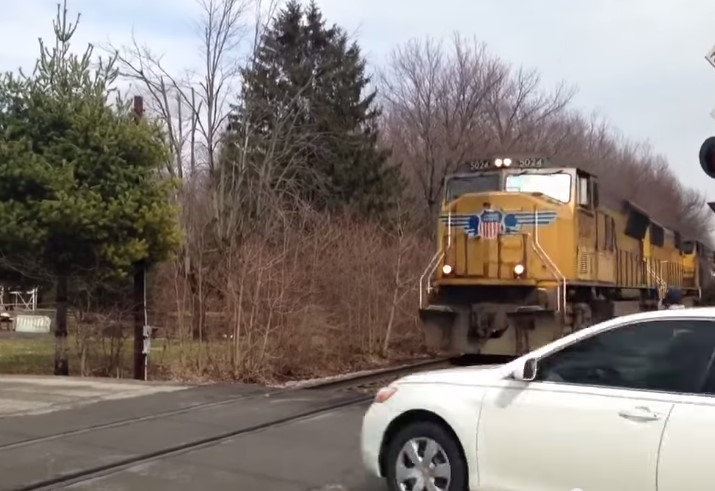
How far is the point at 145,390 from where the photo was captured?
13.5 metres

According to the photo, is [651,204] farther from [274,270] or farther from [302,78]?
[274,270]

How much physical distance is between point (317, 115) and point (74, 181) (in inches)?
926

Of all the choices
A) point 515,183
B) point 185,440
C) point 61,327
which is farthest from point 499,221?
point 185,440

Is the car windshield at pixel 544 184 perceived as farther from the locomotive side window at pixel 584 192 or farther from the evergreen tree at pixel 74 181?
the evergreen tree at pixel 74 181

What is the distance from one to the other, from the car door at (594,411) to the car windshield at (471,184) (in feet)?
35.2

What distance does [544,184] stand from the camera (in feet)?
54.5

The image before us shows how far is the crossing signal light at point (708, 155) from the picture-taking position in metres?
9.27

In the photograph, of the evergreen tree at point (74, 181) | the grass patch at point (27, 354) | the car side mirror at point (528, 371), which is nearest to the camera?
the car side mirror at point (528, 371)

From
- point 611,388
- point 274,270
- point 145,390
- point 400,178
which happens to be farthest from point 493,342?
point 400,178

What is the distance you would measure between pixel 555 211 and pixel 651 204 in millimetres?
49600

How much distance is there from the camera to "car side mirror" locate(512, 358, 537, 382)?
21.0 ft

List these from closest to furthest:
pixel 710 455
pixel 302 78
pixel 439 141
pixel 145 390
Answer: pixel 710 455
pixel 145 390
pixel 302 78
pixel 439 141

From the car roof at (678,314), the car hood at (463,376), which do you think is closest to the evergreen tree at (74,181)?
the car hood at (463,376)

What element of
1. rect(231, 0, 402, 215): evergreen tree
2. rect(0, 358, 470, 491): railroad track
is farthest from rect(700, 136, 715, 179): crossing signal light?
rect(231, 0, 402, 215): evergreen tree
